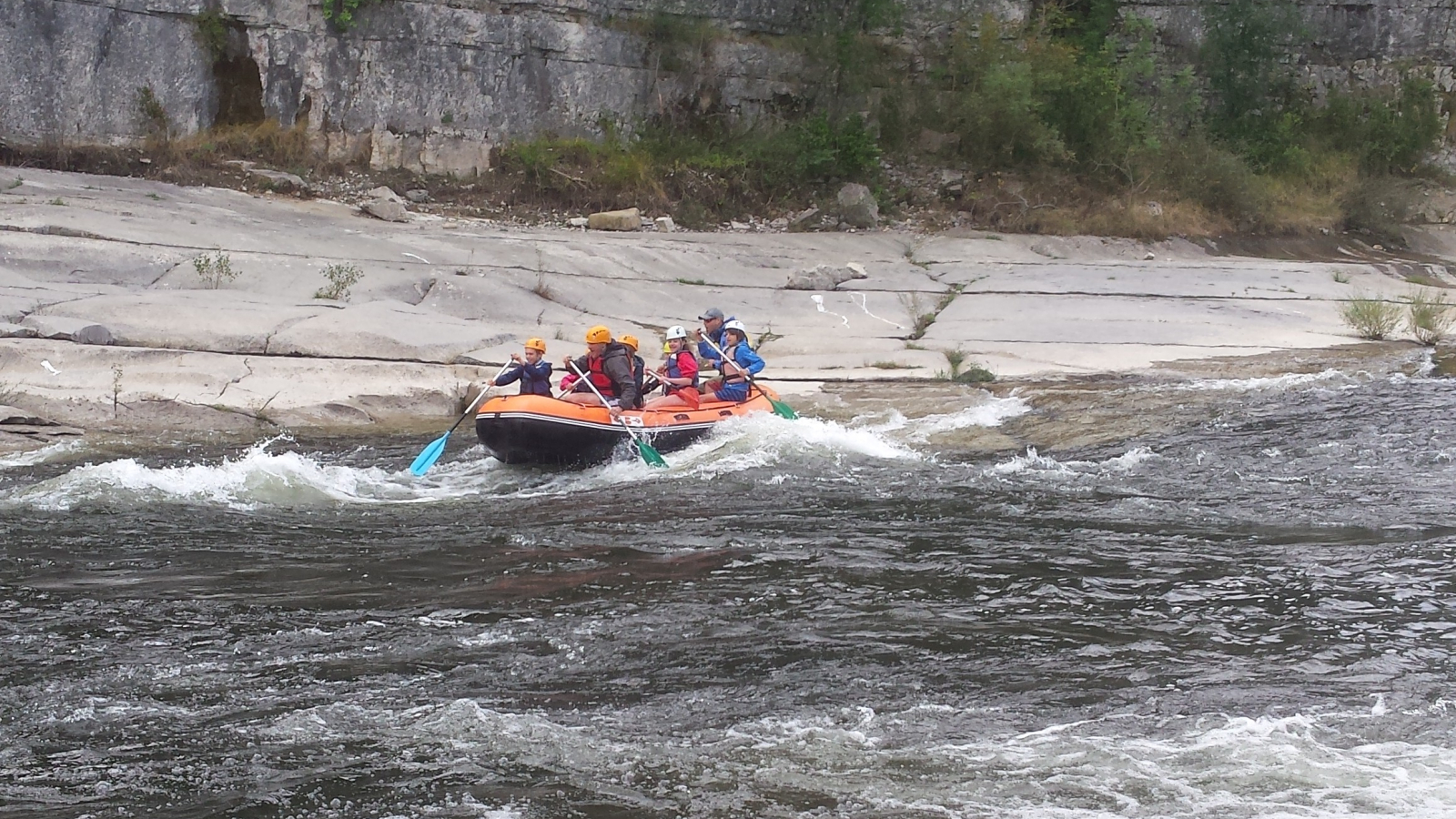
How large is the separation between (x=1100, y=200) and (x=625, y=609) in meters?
20.1

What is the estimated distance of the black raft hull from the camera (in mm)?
9711

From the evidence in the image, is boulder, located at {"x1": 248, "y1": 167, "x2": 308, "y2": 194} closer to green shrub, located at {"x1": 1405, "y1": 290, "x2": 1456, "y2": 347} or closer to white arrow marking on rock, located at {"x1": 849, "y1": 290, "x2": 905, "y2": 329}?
white arrow marking on rock, located at {"x1": 849, "y1": 290, "x2": 905, "y2": 329}

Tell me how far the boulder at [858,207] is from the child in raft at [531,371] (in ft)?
43.8

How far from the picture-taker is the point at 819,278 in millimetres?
17906

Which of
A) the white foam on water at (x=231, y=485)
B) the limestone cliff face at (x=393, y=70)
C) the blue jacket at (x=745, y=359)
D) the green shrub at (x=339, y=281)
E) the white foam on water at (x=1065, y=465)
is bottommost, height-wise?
the white foam on water at (x=231, y=485)

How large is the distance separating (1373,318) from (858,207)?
374 inches

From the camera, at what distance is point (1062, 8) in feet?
89.3

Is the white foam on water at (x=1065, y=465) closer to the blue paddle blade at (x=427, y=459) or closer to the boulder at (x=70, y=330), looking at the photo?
the blue paddle blade at (x=427, y=459)

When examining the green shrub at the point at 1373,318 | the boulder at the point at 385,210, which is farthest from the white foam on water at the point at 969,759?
the boulder at the point at 385,210

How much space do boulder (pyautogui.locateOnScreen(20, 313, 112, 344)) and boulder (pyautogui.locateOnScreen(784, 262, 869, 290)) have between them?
28.5 ft

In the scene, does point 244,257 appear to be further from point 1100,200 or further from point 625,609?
point 1100,200

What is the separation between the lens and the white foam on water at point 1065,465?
31.4 feet

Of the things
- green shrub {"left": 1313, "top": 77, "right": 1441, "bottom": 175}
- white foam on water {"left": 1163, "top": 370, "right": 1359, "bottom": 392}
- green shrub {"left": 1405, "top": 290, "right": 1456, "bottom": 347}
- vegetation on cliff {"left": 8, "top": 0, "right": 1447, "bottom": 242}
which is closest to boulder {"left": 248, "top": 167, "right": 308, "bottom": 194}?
vegetation on cliff {"left": 8, "top": 0, "right": 1447, "bottom": 242}

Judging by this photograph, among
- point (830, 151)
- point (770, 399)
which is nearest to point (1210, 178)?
point (830, 151)
